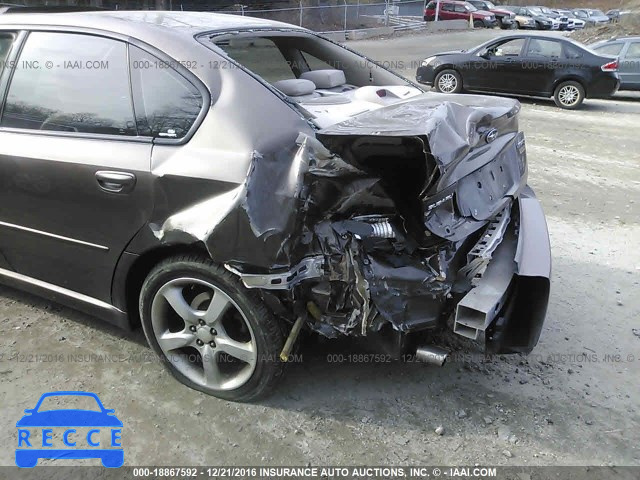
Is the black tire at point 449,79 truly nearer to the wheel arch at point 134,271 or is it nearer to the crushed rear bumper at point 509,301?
the crushed rear bumper at point 509,301

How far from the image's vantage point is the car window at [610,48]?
13229mm

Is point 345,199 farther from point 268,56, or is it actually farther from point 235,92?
point 268,56

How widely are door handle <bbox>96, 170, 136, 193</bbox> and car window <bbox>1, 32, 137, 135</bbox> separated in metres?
0.22

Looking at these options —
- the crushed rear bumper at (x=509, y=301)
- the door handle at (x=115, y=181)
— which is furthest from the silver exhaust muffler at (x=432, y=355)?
the door handle at (x=115, y=181)

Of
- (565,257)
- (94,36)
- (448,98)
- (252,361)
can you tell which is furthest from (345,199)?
(565,257)

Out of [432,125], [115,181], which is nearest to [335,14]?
[115,181]

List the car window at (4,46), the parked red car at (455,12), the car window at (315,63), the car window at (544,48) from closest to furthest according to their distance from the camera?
the car window at (4,46), the car window at (315,63), the car window at (544,48), the parked red car at (455,12)

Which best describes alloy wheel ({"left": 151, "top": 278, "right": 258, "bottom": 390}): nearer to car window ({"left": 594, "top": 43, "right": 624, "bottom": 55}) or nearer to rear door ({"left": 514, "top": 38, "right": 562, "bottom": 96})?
rear door ({"left": 514, "top": 38, "right": 562, "bottom": 96})

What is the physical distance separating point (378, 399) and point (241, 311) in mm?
886

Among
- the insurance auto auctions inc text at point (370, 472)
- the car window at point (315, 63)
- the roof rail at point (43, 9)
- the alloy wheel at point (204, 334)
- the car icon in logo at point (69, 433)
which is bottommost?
the car icon in logo at point (69, 433)

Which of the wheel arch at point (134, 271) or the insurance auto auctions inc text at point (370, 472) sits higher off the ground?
the wheel arch at point (134, 271)

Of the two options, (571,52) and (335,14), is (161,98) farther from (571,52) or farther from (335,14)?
(335,14)

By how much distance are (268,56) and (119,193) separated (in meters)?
2.01

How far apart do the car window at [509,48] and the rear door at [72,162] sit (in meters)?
11.2
